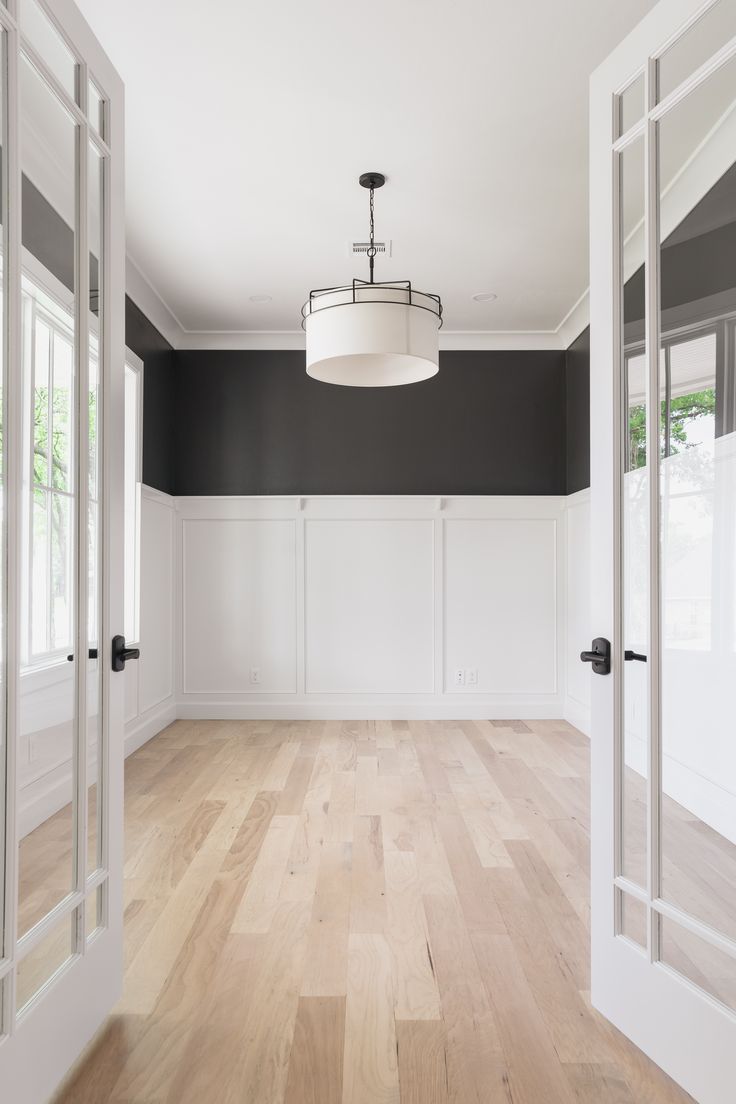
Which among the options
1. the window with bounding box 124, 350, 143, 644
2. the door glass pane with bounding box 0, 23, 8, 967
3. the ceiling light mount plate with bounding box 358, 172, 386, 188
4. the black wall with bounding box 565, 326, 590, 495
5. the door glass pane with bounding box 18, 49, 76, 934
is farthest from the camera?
the black wall with bounding box 565, 326, 590, 495

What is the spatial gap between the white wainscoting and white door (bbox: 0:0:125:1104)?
3724mm

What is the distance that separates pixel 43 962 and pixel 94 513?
96 centimetres

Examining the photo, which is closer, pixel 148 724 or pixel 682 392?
pixel 682 392

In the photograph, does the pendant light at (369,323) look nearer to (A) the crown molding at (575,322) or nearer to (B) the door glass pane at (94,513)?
(B) the door glass pane at (94,513)

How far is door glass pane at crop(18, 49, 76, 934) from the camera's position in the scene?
146cm

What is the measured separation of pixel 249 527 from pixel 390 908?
11.8ft

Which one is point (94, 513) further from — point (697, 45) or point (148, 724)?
point (148, 724)

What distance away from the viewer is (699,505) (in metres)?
1.58

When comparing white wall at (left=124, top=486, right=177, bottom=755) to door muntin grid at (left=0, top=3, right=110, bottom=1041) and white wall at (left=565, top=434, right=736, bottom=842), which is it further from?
white wall at (left=565, top=434, right=736, bottom=842)

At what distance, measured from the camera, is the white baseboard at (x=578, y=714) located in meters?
5.05

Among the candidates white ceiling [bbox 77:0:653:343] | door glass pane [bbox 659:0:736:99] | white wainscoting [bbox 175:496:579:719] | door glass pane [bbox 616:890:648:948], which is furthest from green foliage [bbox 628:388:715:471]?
white wainscoting [bbox 175:496:579:719]

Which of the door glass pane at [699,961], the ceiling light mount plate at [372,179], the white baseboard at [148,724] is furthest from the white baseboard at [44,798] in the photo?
the white baseboard at [148,724]

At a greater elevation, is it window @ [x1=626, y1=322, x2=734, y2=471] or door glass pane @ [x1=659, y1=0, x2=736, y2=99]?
door glass pane @ [x1=659, y1=0, x2=736, y2=99]

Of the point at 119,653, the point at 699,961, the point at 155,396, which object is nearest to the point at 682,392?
the point at 699,961
